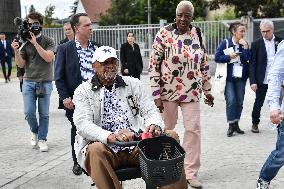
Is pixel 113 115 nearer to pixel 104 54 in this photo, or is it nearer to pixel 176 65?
pixel 104 54

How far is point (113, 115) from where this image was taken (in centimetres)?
434

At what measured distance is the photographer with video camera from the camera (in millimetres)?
6828

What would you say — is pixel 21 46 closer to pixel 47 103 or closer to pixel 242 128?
pixel 47 103

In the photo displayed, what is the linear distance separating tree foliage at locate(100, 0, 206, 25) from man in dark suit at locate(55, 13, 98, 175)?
40.0 meters

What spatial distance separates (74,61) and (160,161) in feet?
8.24

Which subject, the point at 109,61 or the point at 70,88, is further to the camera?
the point at 70,88

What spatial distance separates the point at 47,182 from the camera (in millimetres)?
5723

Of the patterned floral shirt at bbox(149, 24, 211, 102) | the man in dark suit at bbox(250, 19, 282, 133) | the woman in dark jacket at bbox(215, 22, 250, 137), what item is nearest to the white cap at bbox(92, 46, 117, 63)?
the patterned floral shirt at bbox(149, 24, 211, 102)

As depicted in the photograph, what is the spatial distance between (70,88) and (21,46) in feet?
5.18

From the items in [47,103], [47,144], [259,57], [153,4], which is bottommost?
[47,144]

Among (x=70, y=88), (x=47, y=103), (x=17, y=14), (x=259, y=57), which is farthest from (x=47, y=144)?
(x=17, y=14)

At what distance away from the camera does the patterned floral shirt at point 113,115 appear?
4.32 meters

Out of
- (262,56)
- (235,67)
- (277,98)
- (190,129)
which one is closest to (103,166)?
(277,98)

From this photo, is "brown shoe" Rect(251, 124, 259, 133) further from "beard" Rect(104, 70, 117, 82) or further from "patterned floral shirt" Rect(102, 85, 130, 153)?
"beard" Rect(104, 70, 117, 82)
